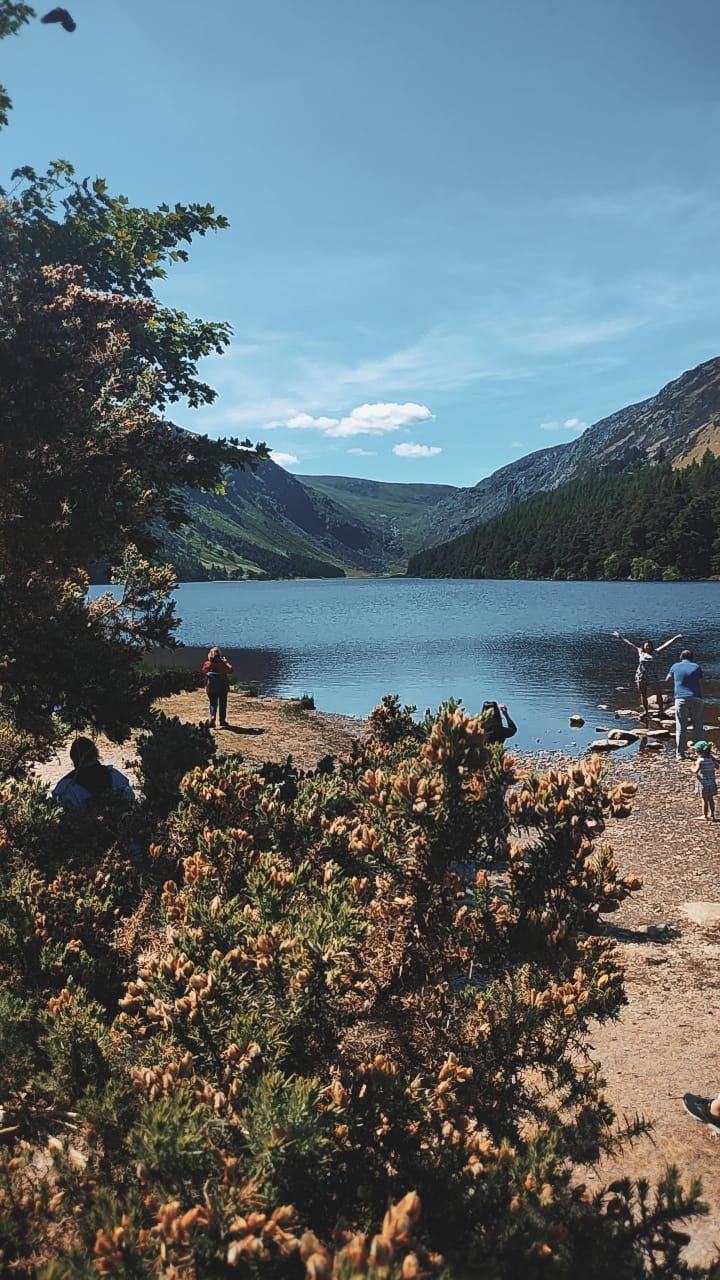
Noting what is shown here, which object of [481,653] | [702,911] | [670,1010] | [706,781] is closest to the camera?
[670,1010]

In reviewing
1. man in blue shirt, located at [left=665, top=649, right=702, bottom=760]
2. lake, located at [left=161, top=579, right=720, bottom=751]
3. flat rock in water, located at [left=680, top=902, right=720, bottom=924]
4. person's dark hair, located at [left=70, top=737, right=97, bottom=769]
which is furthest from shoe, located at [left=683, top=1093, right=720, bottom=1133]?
lake, located at [left=161, top=579, right=720, bottom=751]

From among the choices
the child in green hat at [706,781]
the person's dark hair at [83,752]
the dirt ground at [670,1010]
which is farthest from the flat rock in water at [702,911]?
the person's dark hair at [83,752]

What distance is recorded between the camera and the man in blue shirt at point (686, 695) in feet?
72.7

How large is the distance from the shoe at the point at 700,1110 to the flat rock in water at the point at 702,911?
521 centimetres

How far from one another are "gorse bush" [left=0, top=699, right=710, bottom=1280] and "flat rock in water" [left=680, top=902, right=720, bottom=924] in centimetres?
667

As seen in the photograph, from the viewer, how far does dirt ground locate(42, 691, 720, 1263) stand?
231 inches

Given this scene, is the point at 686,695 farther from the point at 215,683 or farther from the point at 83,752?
the point at 83,752

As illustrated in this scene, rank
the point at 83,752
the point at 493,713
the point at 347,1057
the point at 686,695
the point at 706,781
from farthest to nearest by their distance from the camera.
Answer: the point at 686,695, the point at 706,781, the point at 83,752, the point at 493,713, the point at 347,1057

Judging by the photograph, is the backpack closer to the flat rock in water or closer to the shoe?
the flat rock in water

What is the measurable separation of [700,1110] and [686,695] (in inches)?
711

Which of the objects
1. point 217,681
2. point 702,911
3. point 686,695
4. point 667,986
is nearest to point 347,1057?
point 667,986

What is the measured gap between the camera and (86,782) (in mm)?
9078

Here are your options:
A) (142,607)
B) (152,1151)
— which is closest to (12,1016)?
(152,1151)

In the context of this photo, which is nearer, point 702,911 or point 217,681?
point 702,911
